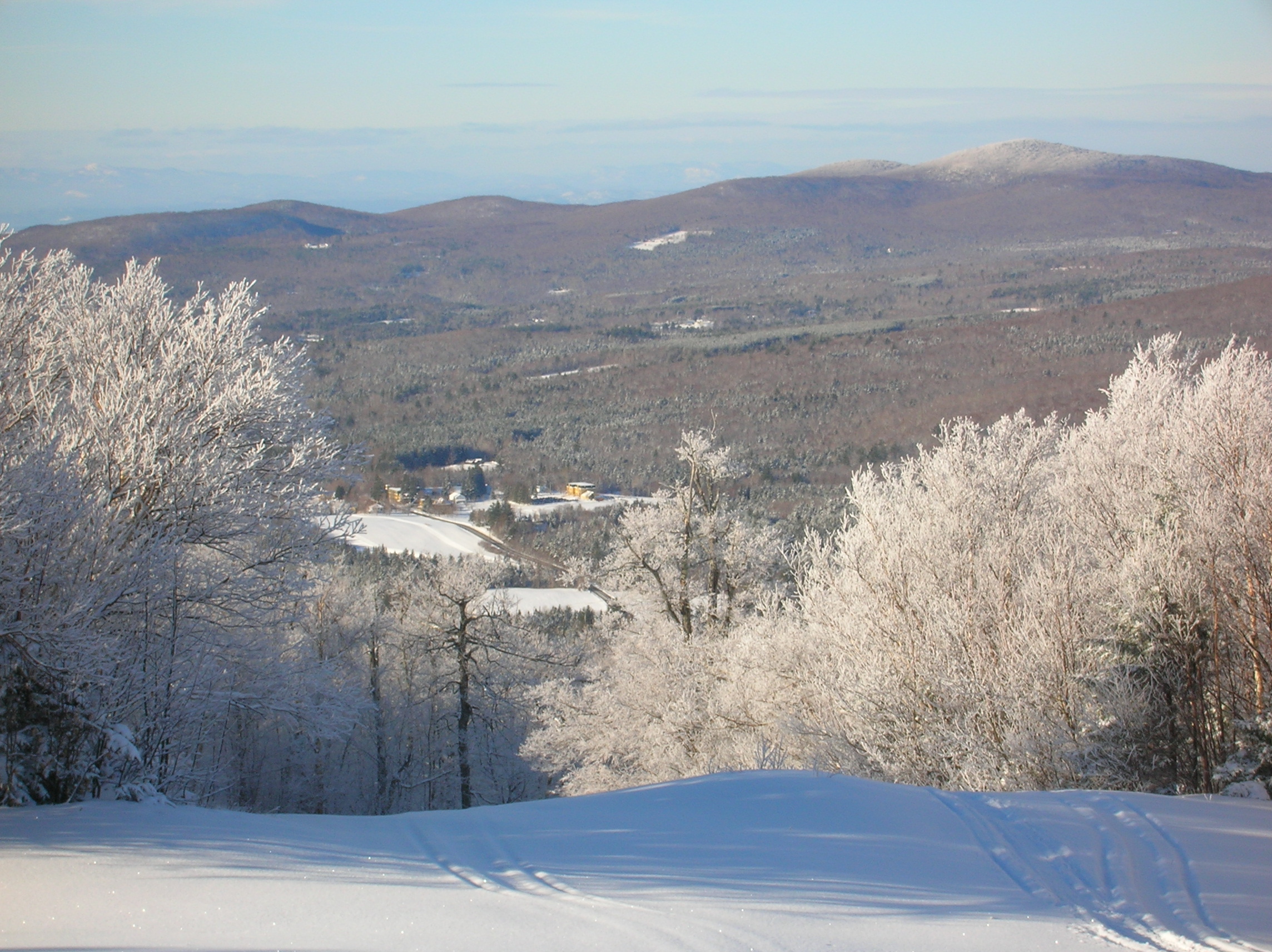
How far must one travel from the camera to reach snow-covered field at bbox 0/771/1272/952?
460 cm

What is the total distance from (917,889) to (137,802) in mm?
5825

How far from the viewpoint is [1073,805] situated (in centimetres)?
695

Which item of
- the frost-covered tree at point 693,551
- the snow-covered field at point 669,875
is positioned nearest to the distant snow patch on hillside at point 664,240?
the frost-covered tree at point 693,551

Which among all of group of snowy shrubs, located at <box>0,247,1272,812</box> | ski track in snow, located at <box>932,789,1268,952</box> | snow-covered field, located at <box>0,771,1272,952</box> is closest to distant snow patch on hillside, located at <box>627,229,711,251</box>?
group of snowy shrubs, located at <box>0,247,1272,812</box>

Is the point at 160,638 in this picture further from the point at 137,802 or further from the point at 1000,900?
the point at 1000,900

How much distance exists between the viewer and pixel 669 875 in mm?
5461

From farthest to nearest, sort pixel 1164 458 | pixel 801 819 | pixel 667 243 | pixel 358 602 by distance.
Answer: pixel 667 243 < pixel 358 602 < pixel 1164 458 < pixel 801 819

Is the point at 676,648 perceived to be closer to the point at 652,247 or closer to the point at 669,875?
the point at 669,875

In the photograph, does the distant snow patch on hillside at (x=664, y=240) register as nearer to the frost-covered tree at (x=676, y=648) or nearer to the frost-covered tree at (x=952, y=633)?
the frost-covered tree at (x=676, y=648)

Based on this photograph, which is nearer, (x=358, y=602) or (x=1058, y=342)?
(x=358, y=602)

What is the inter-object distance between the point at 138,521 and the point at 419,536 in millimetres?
39064

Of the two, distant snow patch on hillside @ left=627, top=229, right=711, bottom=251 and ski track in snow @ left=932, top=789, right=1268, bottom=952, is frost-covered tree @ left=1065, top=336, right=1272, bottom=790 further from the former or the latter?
distant snow patch on hillside @ left=627, top=229, right=711, bottom=251

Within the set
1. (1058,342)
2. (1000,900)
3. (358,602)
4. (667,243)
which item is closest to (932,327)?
(1058,342)

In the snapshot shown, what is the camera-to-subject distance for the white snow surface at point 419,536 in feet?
143
